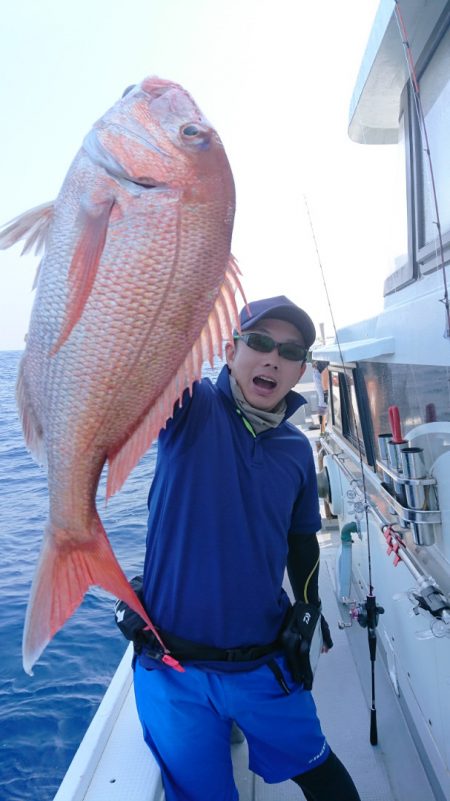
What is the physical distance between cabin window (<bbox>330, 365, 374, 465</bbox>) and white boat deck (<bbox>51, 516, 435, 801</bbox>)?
1.52m

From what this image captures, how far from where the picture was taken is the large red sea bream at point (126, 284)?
1031 mm

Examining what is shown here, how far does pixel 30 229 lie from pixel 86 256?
17 cm

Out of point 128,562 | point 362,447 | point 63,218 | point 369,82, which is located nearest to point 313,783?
point 63,218

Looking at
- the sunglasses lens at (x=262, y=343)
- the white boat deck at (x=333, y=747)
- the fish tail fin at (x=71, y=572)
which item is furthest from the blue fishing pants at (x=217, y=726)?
the sunglasses lens at (x=262, y=343)

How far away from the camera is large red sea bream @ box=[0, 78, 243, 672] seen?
1031 millimetres

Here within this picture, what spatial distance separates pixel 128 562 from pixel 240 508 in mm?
5603

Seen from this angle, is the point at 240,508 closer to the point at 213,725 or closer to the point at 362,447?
the point at 213,725

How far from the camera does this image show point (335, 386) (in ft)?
17.5

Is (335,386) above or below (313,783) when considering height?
above

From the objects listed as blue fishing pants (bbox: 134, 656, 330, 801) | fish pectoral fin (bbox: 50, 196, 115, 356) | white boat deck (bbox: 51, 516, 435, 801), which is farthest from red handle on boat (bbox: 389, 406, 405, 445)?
fish pectoral fin (bbox: 50, 196, 115, 356)

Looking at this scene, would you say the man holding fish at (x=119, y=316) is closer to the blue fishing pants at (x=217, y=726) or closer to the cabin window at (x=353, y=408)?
the blue fishing pants at (x=217, y=726)

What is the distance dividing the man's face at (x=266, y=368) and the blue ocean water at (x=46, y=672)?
3.17 feet

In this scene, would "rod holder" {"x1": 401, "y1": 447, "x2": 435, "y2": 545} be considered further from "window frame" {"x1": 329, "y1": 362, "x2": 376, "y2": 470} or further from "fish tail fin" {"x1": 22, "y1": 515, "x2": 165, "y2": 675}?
"fish tail fin" {"x1": 22, "y1": 515, "x2": 165, "y2": 675}

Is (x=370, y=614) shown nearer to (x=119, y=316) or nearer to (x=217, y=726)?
(x=217, y=726)
